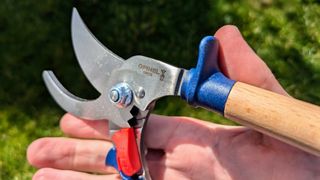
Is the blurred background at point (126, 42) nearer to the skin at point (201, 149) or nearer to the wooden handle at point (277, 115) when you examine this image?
the skin at point (201, 149)

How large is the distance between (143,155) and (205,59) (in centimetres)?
39

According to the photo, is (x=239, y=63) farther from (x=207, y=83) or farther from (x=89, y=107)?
(x=89, y=107)

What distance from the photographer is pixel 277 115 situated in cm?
135

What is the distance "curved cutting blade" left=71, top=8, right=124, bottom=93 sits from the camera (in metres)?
1.68

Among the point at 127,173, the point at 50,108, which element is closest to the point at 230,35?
the point at 127,173

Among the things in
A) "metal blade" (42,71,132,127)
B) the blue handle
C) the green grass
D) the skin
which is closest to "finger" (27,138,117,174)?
the skin

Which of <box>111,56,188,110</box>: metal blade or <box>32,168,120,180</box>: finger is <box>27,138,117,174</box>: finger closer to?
<box>32,168,120,180</box>: finger

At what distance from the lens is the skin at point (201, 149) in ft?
5.22

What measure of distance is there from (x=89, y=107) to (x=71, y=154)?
215mm

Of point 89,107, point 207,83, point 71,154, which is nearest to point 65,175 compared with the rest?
point 71,154

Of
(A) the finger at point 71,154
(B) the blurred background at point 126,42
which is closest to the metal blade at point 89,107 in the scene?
(A) the finger at point 71,154

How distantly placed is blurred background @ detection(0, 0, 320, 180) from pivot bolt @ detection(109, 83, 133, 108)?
678 mm

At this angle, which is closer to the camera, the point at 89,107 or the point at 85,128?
the point at 89,107

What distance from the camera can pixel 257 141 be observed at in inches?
A: 66.6
